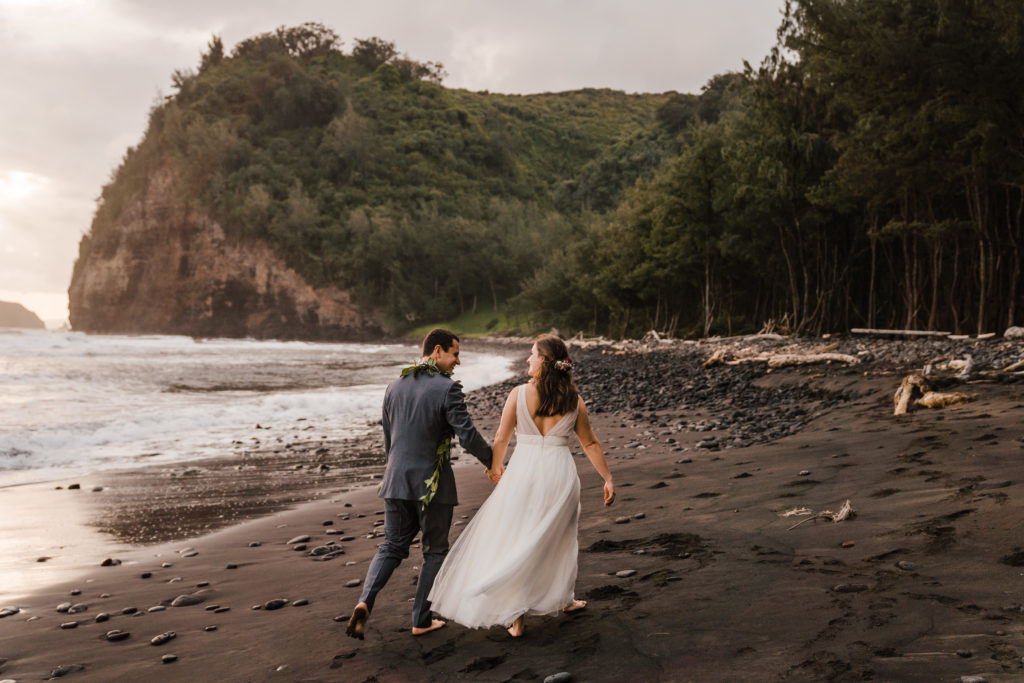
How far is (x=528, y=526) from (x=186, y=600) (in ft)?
10.4

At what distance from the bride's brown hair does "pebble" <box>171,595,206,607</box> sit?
3.39 meters

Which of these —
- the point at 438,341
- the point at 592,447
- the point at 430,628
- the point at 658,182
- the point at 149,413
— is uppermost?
the point at 658,182

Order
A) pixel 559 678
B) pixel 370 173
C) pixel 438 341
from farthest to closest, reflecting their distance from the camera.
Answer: pixel 370 173 → pixel 438 341 → pixel 559 678

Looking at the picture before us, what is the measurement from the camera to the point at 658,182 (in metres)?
52.8

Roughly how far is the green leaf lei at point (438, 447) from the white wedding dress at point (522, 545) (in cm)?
37

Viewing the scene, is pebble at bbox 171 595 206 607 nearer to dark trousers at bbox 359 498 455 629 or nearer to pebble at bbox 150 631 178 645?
pebble at bbox 150 631 178 645

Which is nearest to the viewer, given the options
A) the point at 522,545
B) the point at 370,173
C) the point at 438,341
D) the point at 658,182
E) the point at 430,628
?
the point at 522,545

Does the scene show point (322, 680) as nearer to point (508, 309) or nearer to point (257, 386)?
point (257, 386)

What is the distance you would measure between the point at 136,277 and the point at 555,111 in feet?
360

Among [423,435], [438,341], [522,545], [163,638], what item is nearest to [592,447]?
[522,545]

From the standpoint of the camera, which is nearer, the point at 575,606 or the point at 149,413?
the point at 575,606

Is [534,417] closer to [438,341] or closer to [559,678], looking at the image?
[438,341]

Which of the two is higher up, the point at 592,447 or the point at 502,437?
the point at 502,437

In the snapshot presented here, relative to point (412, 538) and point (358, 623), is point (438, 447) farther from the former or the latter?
point (358, 623)
